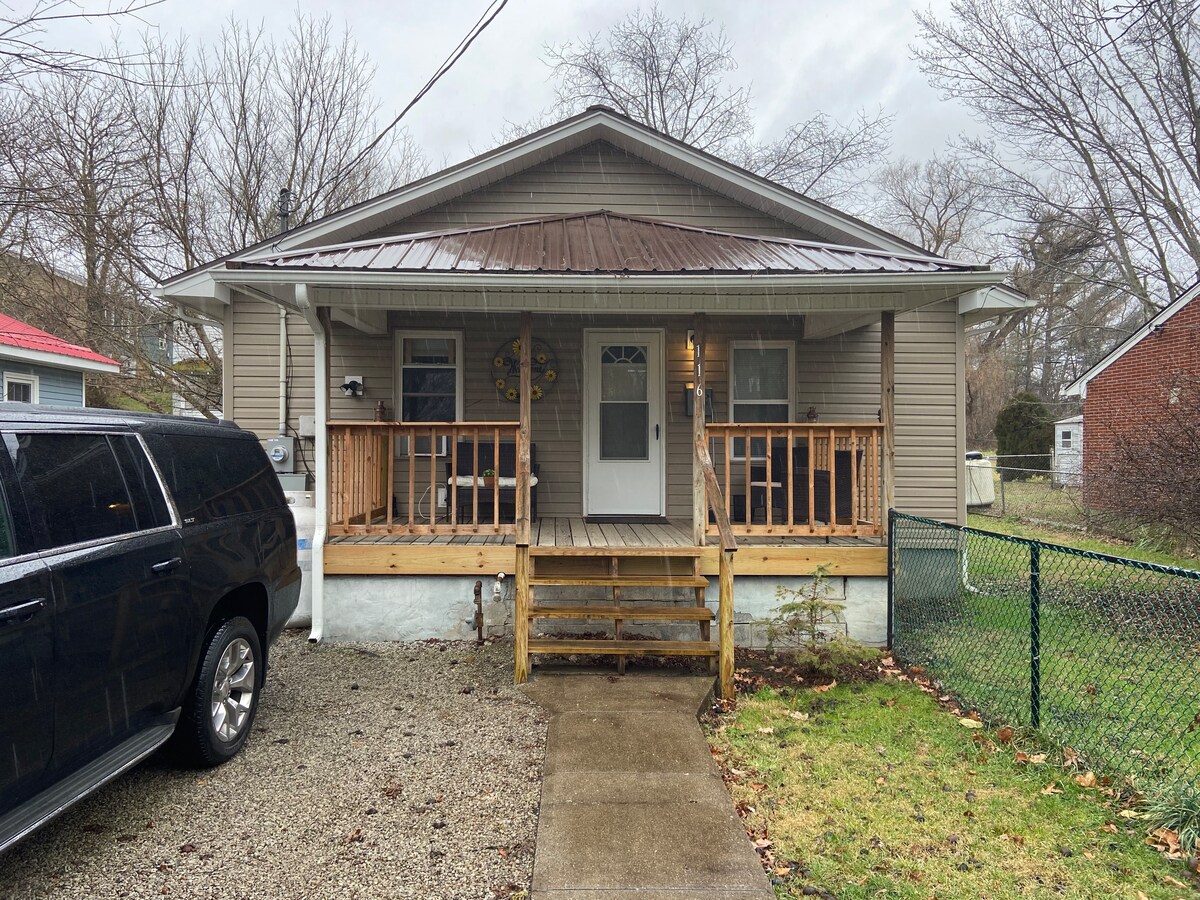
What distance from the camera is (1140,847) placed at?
2836mm

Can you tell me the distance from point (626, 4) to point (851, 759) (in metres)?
22.0

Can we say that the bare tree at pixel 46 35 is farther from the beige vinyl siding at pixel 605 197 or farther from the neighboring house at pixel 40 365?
the neighboring house at pixel 40 365

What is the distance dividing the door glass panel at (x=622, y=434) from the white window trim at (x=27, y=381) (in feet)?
33.9

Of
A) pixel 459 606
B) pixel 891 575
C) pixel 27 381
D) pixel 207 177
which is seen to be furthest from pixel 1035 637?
pixel 207 177

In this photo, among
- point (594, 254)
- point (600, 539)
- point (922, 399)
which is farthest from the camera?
point (922, 399)

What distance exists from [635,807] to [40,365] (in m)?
13.4

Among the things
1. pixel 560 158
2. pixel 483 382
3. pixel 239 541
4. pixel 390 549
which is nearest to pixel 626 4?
pixel 560 158

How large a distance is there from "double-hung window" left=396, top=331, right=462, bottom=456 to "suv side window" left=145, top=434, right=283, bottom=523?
3.15 metres

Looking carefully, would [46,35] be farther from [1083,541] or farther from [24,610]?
[1083,541]

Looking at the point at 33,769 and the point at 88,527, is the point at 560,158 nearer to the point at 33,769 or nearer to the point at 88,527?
the point at 88,527

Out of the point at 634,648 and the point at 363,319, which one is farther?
the point at 363,319

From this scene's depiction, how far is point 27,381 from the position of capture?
11844 millimetres

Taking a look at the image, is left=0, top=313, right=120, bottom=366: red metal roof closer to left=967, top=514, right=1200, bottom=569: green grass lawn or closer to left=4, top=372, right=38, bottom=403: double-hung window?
left=4, top=372, right=38, bottom=403: double-hung window

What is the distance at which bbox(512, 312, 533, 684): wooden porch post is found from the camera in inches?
184
